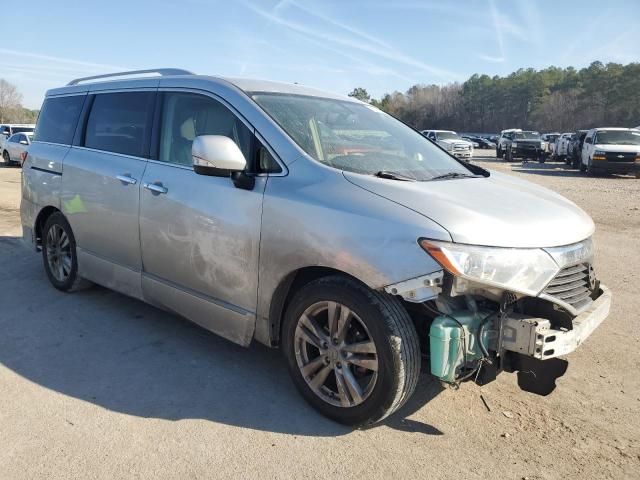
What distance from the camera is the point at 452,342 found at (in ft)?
9.06

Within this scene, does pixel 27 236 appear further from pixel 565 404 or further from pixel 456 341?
pixel 565 404

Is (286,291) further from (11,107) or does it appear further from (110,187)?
(11,107)

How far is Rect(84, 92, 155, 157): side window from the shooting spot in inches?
171

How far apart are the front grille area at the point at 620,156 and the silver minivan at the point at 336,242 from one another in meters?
19.7

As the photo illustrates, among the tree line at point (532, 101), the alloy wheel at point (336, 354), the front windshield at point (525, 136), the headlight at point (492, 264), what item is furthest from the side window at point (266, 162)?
the tree line at point (532, 101)

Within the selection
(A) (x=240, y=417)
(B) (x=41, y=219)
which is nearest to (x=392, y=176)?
(A) (x=240, y=417)

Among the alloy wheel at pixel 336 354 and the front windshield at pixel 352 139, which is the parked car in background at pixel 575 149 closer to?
the front windshield at pixel 352 139

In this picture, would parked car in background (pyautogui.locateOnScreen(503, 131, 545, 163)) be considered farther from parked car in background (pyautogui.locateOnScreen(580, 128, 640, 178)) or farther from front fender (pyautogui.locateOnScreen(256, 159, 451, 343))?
front fender (pyautogui.locateOnScreen(256, 159, 451, 343))

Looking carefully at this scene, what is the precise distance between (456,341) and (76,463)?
1999 mm

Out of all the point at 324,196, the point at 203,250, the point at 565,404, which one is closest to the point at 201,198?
the point at 203,250

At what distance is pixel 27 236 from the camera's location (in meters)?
5.86

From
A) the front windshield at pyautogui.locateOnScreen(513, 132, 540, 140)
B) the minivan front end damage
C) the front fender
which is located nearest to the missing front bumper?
the minivan front end damage

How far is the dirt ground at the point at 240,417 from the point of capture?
2750mm

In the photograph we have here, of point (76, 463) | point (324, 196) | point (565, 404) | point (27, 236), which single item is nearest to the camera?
point (76, 463)
